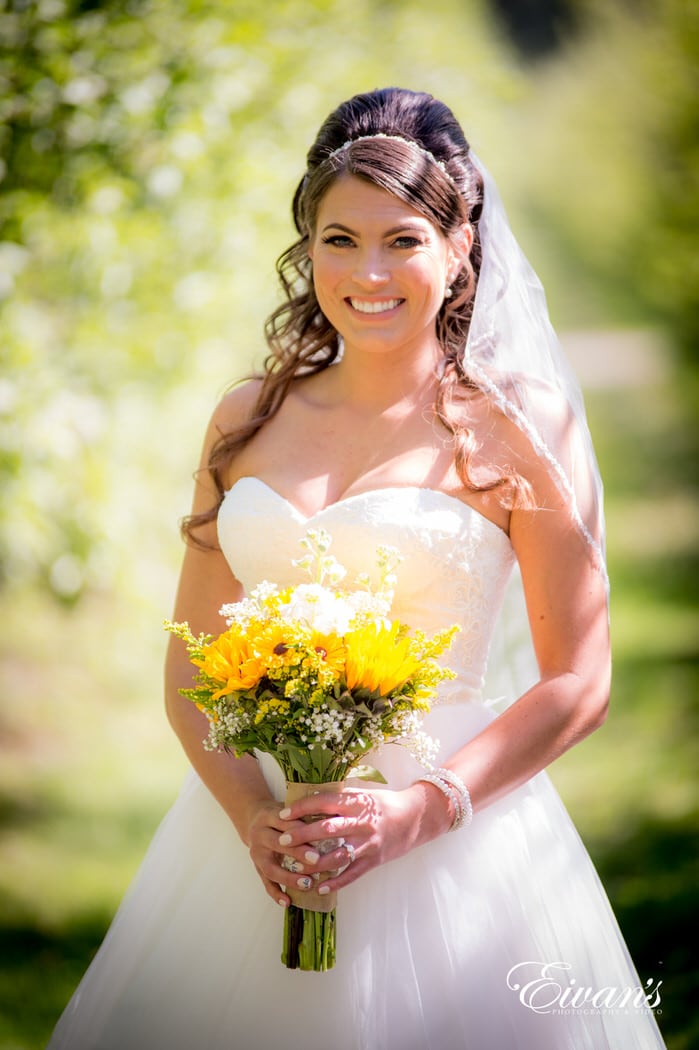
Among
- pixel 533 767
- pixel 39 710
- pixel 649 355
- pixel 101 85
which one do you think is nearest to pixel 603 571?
pixel 533 767

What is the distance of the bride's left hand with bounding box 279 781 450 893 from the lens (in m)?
2.33

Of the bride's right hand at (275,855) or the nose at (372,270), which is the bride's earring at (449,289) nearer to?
the nose at (372,270)

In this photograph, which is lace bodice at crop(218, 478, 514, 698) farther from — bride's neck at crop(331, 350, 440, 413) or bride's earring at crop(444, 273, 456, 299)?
bride's earring at crop(444, 273, 456, 299)

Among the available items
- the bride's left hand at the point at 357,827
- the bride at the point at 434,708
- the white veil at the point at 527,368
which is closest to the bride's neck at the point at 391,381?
the bride at the point at 434,708

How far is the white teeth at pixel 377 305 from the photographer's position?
2.71 meters

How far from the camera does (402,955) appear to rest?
250 centimetres

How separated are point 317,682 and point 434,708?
0.63 metres

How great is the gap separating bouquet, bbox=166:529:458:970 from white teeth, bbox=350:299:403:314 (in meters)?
0.62

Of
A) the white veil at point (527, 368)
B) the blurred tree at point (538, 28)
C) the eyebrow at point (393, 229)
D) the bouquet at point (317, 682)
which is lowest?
the bouquet at point (317, 682)

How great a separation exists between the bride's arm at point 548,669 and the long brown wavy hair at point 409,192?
0.39ft

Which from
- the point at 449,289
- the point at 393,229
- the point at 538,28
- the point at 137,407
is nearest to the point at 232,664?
the point at 393,229

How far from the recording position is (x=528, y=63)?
11398 millimetres

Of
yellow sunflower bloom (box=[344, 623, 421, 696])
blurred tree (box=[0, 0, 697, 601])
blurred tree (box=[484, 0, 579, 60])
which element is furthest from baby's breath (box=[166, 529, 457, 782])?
blurred tree (box=[484, 0, 579, 60])

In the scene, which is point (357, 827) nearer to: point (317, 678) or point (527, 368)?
point (317, 678)
